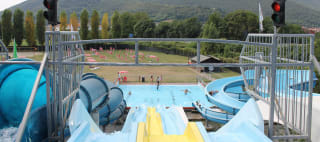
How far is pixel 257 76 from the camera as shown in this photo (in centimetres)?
541

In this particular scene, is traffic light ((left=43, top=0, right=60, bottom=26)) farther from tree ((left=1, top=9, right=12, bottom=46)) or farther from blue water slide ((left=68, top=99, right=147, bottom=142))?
tree ((left=1, top=9, right=12, bottom=46))

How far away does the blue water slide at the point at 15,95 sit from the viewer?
15.6 feet

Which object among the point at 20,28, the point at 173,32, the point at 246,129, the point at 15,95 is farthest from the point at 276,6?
the point at 173,32

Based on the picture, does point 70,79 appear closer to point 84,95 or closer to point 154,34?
point 84,95

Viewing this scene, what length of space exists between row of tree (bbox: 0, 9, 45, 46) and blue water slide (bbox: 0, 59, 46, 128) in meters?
42.6

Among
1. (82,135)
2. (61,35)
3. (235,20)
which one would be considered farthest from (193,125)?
(235,20)

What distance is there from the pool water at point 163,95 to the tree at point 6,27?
31.2m

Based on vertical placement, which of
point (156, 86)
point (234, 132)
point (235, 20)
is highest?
point (235, 20)

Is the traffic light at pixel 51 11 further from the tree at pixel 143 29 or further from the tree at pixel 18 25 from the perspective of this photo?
the tree at pixel 143 29

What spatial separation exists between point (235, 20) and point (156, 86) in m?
39.0

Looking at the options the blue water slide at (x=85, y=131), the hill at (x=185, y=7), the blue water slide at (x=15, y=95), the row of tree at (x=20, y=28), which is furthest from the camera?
the hill at (x=185, y=7)

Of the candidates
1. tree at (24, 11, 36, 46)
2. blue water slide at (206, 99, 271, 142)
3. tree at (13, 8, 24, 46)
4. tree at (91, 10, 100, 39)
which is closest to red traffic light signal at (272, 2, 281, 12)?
blue water slide at (206, 99, 271, 142)

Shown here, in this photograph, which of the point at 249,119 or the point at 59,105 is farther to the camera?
the point at 249,119

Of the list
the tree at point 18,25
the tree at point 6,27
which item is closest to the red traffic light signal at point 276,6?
the tree at point 6,27
